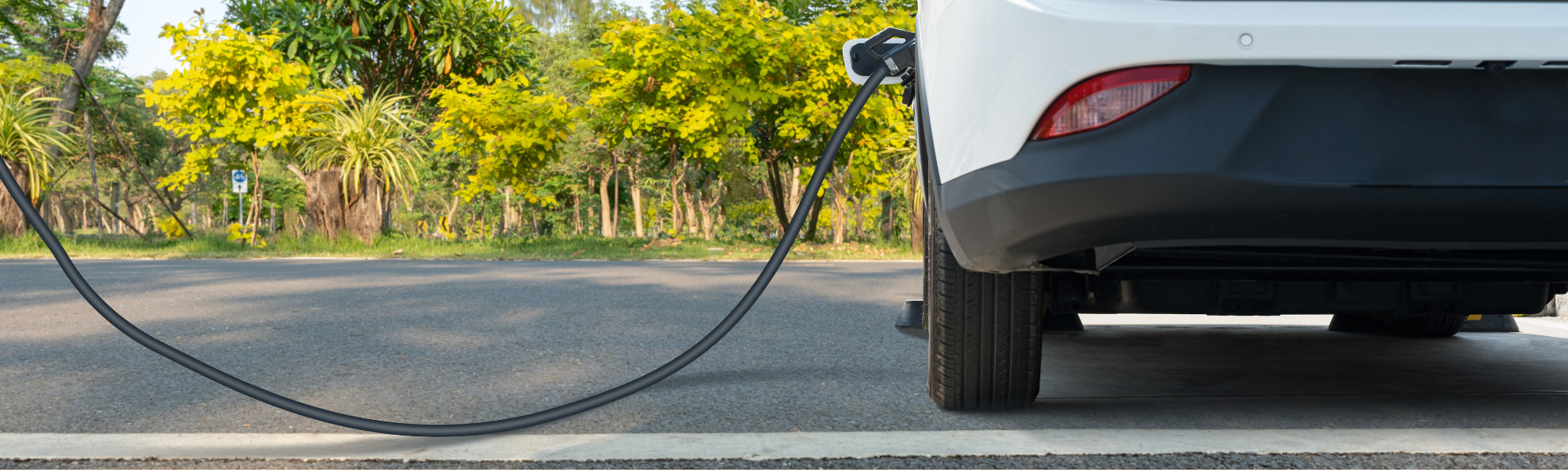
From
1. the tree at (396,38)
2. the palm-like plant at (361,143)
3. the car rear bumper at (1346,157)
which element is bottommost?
the car rear bumper at (1346,157)

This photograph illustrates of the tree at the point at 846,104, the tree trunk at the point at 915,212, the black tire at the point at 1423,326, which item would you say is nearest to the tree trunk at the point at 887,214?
the tree at the point at 846,104

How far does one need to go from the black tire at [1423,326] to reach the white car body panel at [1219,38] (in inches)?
120

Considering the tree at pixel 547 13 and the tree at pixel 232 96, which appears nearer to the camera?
the tree at pixel 232 96

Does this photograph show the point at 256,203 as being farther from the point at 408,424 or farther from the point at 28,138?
the point at 408,424

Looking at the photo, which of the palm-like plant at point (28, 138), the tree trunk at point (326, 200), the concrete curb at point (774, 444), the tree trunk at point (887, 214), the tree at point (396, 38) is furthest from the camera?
the tree trunk at point (887, 214)

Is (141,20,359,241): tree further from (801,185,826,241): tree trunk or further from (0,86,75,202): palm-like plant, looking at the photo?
(801,185,826,241): tree trunk

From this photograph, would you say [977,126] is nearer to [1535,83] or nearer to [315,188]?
[1535,83]

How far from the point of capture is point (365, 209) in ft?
49.9

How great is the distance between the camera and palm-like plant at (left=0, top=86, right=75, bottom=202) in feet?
45.7

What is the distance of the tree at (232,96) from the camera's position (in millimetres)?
14078

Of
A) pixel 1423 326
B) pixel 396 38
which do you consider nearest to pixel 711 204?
pixel 396 38

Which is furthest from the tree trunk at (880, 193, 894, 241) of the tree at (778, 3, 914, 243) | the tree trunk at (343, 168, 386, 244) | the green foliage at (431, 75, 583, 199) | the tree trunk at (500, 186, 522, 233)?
the tree trunk at (500, 186, 522, 233)

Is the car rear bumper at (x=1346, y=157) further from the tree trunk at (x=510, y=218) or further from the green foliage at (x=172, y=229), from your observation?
the tree trunk at (x=510, y=218)

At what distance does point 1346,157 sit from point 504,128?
14.0m
